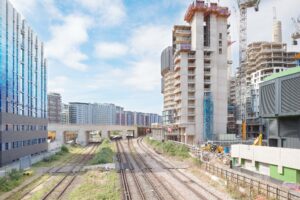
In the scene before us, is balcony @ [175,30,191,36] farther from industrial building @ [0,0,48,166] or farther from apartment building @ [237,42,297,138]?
industrial building @ [0,0,48,166]

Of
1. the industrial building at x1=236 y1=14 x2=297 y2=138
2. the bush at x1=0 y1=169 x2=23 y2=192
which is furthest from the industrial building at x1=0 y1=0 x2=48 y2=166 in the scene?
the industrial building at x1=236 y1=14 x2=297 y2=138

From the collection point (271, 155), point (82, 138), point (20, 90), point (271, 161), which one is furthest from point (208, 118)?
point (271, 161)

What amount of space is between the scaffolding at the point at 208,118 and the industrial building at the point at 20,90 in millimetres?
45177

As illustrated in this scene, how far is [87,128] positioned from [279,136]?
82105 millimetres

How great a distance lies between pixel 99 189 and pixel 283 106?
25.0m

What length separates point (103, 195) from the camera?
26453mm

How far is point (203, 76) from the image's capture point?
283ft

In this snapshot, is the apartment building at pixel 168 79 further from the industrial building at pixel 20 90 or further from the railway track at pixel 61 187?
the railway track at pixel 61 187

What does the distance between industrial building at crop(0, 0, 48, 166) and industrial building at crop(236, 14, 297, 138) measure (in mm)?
70926

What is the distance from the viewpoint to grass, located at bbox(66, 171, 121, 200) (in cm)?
Answer: 2657

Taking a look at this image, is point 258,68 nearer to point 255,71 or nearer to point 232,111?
point 255,71

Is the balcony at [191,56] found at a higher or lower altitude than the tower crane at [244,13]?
lower

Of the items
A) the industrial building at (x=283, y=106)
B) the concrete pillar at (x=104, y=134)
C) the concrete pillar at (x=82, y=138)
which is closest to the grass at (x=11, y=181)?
the industrial building at (x=283, y=106)

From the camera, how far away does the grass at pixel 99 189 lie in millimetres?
26569
